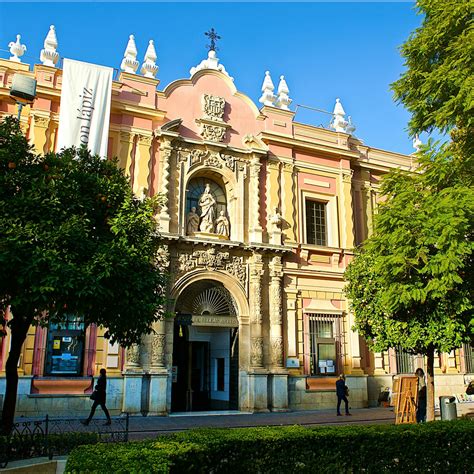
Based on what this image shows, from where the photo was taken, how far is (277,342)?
1936 centimetres

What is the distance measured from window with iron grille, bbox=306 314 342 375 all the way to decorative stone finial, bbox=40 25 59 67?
13528 millimetres

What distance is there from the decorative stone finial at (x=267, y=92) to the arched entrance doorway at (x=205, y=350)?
8.26 metres

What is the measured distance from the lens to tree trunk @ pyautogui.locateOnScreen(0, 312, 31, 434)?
8.30 m

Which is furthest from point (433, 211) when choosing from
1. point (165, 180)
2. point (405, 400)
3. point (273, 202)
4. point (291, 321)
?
point (165, 180)

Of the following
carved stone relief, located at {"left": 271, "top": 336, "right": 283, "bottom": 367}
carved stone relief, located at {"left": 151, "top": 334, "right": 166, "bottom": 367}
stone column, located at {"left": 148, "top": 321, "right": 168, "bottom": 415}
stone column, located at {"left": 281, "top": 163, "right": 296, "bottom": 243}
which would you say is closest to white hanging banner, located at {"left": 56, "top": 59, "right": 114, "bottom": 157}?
carved stone relief, located at {"left": 151, "top": 334, "right": 166, "bottom": 367}

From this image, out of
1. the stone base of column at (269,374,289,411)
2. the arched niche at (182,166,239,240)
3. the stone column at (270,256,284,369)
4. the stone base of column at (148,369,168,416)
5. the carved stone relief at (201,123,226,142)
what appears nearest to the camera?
the stone base of column at (148,369,168,416)

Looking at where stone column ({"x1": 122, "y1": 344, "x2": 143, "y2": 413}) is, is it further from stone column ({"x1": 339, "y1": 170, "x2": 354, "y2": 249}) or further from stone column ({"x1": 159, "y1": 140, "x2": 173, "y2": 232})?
stone column ({"x1": 339, "y1": 170, "x2": 354, "y2": 249})

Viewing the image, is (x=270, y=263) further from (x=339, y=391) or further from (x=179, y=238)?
(x=339, y=391)

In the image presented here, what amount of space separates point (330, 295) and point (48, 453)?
1482 cm

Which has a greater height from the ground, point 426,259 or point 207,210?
point 207,210

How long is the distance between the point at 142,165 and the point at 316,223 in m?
7.89

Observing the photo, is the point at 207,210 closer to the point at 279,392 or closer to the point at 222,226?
the point at 222,226

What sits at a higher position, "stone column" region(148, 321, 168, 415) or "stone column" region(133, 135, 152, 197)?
"stone column" region(133, 135, 152, 197)

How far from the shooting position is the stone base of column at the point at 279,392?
1870 cm
